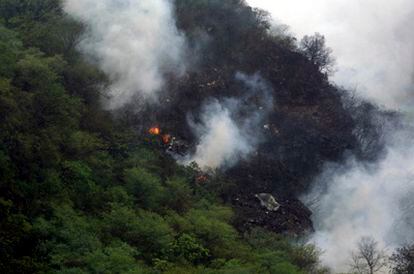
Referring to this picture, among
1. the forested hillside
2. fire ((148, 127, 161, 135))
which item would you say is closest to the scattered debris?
the forested hillside

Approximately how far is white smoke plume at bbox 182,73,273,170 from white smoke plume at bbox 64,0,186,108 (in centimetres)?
517

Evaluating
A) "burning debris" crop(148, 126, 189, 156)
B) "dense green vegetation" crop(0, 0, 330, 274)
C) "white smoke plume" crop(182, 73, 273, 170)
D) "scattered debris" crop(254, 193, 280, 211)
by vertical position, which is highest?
"white smoke plume" crop(182, 73, 273, 170)

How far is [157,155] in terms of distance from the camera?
45.5 m

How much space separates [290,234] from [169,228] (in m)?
13.2

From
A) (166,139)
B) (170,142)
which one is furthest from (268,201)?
(166,139)

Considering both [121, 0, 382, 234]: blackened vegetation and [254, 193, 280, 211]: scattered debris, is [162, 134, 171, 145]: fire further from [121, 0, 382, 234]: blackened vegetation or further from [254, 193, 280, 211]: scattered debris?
[254, 193, 280, 211]: scattered debris

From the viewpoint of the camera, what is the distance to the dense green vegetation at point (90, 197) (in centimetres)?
2912

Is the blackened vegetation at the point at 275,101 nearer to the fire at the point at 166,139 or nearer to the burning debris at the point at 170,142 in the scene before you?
the burning debris at the point at 170,142

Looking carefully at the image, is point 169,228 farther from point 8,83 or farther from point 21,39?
point 21,39

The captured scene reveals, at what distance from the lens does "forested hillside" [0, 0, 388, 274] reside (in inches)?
1222

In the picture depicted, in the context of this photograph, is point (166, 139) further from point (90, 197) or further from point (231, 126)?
point (90, 197)

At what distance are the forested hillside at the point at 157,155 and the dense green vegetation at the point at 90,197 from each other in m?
0.08

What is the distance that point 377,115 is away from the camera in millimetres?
64250

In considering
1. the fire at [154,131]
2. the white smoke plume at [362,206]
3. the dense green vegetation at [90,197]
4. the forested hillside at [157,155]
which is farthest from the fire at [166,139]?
the white smoke plume at [362,206]
